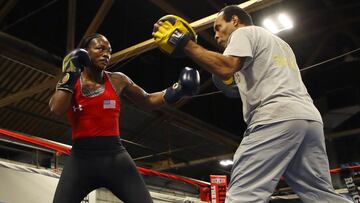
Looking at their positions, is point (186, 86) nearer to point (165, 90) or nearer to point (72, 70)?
point (165, 90)

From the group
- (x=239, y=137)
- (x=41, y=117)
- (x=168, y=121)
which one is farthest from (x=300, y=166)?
(x=239, y=137)

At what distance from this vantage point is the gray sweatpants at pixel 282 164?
4.60ft

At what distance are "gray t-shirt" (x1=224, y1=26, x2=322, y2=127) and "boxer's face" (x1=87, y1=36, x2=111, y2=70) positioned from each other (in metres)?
0.91

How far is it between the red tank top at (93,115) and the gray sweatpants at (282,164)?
2.80 feet

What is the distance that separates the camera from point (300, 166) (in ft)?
4.91

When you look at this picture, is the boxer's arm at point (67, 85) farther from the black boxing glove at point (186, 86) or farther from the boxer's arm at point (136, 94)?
the black boxing glove at point (186, 86)

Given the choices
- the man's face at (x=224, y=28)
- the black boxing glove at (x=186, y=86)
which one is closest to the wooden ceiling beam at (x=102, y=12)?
the black boxing glove at (x=186, y=86)

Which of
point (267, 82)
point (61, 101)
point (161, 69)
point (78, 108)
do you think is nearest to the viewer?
point (267, 82)

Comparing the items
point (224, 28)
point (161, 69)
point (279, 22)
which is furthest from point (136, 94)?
point (161, 69)

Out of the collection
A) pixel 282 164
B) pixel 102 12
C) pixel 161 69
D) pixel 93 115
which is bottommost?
pixel 282 164

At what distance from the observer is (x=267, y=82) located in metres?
1.58

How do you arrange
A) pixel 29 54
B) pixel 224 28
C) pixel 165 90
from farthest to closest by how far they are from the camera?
1. pixel 29 54
2. pixel 165 90
3. pixel 224 28

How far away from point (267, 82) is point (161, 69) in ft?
22.4

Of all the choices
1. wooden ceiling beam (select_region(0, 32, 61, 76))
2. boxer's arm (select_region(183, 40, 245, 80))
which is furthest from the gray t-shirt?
wooden ceiling beam (select_region(0, 32, 61, 76))
